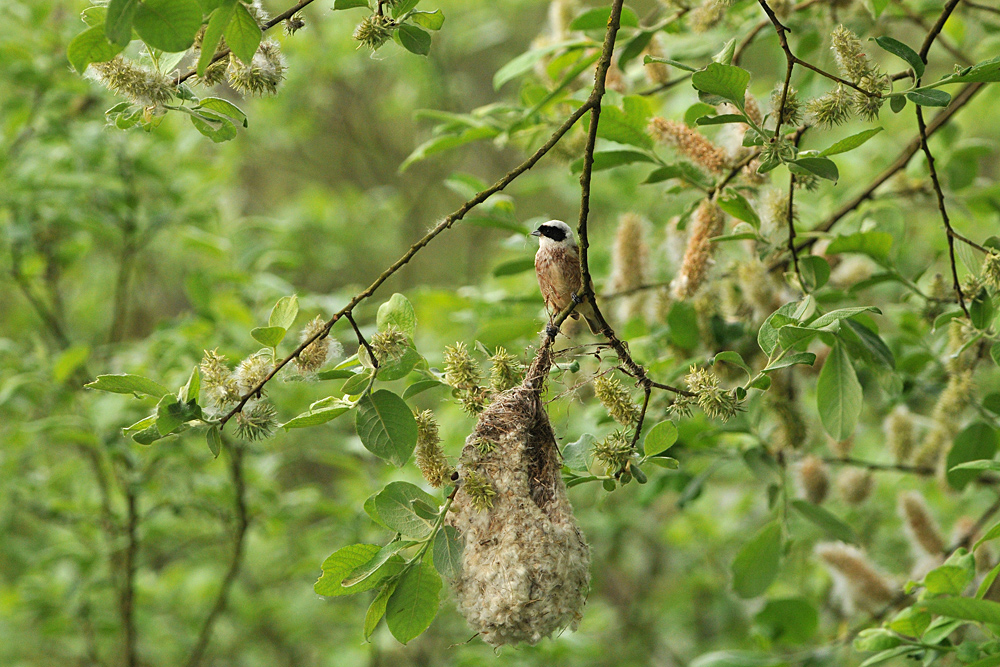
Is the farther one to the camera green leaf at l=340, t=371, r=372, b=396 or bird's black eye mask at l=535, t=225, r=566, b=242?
bird's black eye mask at l=535, t=225, r=566, b=242

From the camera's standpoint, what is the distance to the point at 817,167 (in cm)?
151

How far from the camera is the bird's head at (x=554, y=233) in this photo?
2324mm

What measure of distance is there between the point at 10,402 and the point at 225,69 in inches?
101

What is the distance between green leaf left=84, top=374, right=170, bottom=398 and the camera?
1346mm

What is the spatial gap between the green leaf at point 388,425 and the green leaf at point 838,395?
811mm

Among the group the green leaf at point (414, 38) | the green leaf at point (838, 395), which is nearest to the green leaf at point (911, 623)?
the green leaf at point (838, 395)

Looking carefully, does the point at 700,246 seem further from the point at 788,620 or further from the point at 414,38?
the point at 788,620

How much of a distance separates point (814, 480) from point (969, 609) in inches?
48.9

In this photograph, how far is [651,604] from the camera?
4961 millimetres

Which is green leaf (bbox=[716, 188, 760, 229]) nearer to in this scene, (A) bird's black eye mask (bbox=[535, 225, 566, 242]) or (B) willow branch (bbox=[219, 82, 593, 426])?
(B) willow branch (bbox=[219, 82, 593, 426])

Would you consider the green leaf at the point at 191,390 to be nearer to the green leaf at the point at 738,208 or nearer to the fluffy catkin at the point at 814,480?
the green leaf at the point at 738,208

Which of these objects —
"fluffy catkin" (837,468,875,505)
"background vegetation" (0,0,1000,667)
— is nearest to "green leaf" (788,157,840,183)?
"background vegetation" (0,0,1000,667)

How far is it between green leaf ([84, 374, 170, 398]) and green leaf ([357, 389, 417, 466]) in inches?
13.2

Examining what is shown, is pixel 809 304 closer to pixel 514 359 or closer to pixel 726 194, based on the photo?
pixel 726 194
